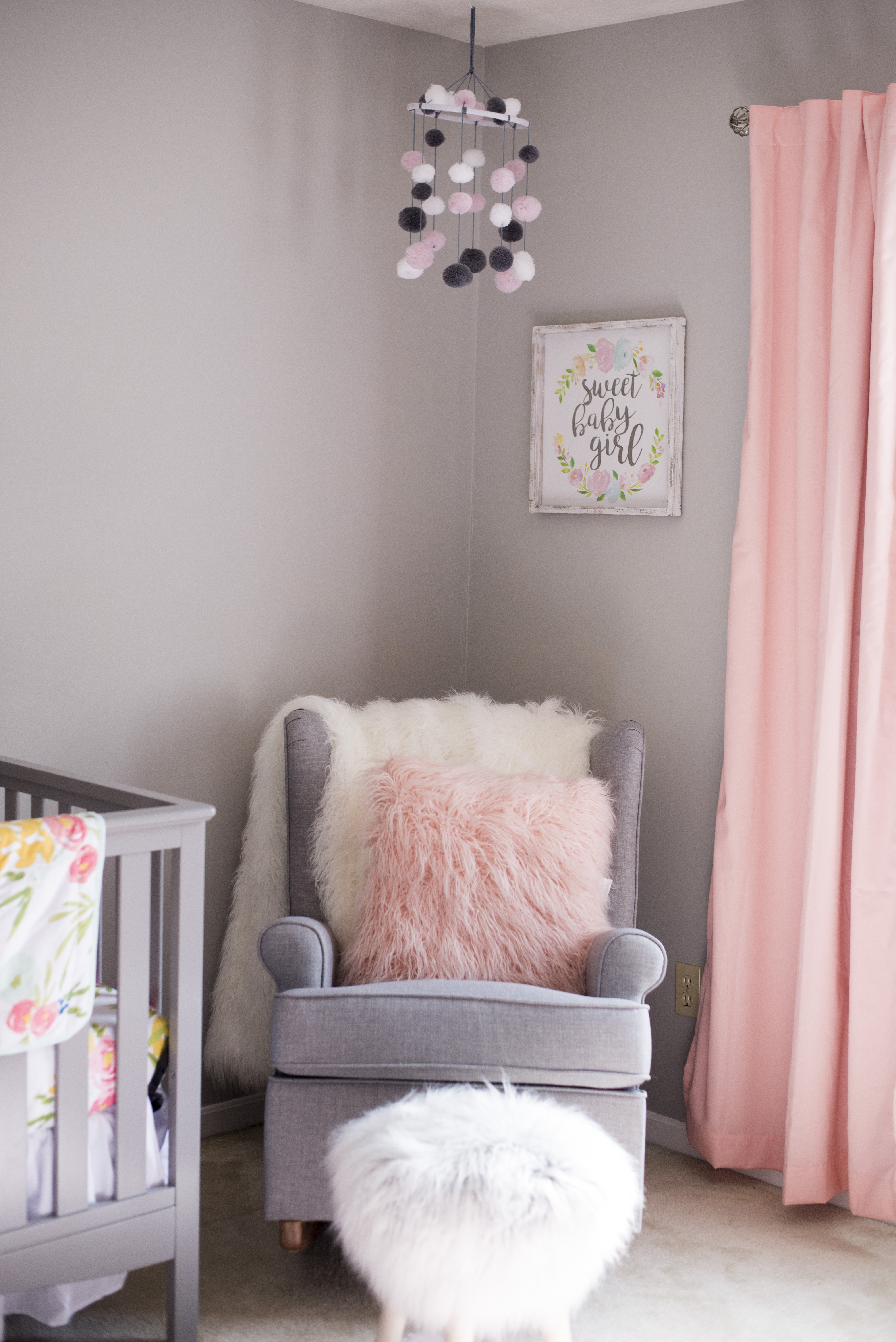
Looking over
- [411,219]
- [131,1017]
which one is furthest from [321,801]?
[411,219]

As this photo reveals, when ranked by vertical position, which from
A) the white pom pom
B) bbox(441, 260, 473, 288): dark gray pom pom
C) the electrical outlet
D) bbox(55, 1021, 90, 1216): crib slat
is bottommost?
the electrical outlet

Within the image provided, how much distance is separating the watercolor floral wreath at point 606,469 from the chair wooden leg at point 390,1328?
174cm

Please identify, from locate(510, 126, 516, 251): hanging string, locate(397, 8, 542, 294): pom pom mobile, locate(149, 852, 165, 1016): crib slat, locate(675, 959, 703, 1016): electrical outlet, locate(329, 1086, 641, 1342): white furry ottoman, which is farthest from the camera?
locate(510, 126, 516, 251): hanging string

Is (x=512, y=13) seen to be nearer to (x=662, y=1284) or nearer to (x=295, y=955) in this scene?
(x=295, y=955)

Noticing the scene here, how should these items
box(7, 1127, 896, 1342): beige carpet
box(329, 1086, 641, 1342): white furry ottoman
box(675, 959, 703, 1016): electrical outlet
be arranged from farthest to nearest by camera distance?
box(675, 959, 703, 1016): electrical outlet < box(7, 1127, 896, 1342): beige carpet < box(329, 1086, 641, 1342): white furry ottoman

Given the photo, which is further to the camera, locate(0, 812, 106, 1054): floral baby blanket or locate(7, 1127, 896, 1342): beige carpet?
locate(7, 1127, 896, 1342): beige carpet

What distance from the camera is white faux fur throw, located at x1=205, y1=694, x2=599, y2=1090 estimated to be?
251cm

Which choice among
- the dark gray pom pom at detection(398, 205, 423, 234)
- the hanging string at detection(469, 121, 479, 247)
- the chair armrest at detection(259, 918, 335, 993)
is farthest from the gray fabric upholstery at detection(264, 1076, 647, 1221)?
the hanging string at detection(469, 121, 479, 247)

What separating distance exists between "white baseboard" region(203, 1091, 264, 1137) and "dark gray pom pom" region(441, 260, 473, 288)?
180 centimetres

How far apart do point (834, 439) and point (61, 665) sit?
5.12 feet

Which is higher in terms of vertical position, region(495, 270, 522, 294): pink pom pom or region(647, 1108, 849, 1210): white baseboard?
region(495, 270, 522, 294): pink pom pom

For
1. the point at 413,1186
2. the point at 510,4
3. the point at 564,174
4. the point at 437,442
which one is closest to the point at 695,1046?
the point at 413,1186

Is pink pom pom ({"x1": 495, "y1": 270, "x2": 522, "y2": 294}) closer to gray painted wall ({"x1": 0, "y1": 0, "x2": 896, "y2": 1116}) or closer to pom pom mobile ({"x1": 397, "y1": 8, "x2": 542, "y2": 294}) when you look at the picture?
pom pom mobile ({"x1": 397, "y1": 8, "x2": 542, "y2": 294})

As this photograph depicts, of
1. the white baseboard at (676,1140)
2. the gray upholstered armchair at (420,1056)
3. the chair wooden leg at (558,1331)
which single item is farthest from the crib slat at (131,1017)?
the white baseboard at (676,1140)
